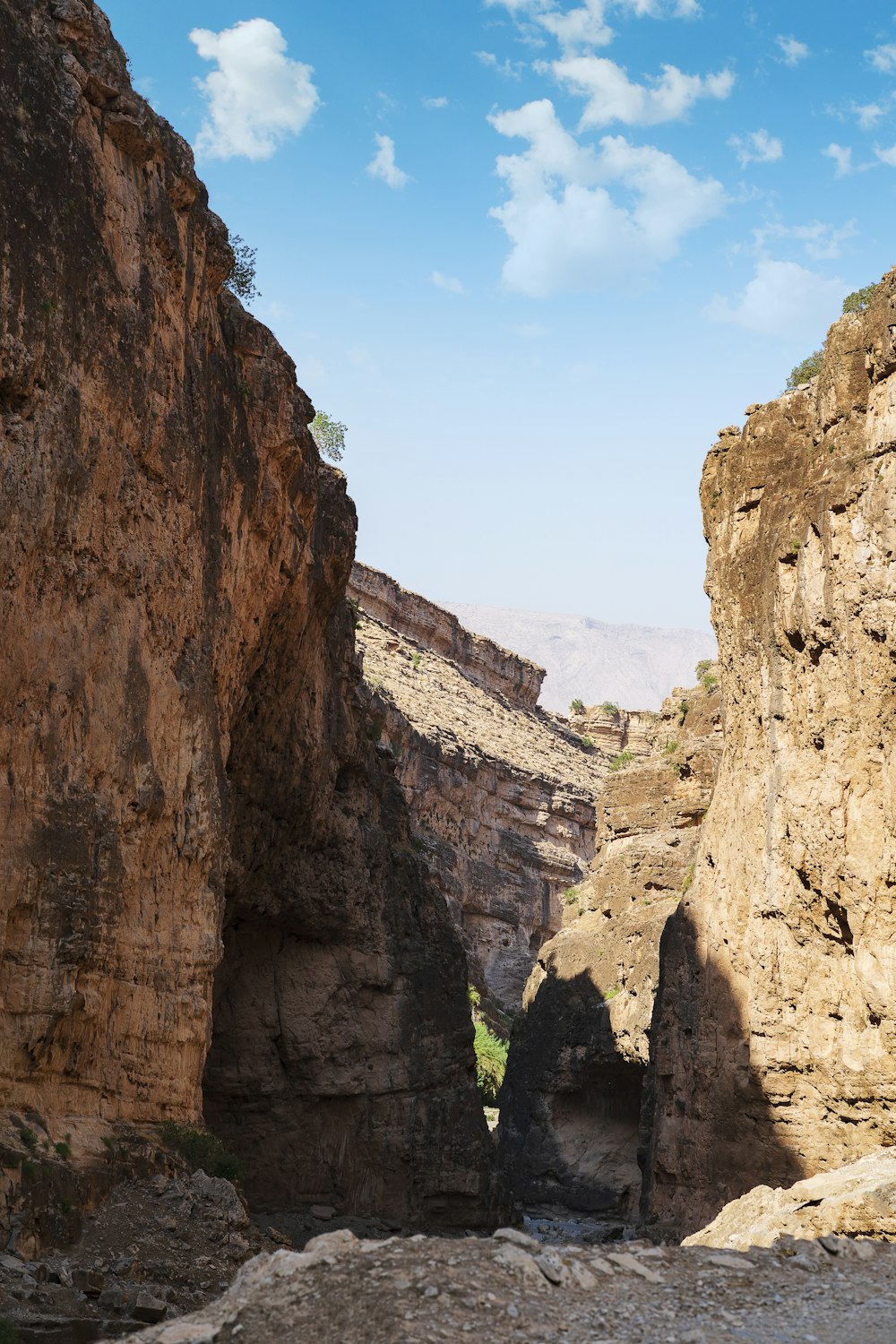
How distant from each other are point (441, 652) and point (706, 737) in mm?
49071

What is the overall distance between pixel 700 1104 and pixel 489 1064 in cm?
2581

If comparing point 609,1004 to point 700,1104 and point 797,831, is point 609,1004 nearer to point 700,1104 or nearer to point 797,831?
point 700,1104

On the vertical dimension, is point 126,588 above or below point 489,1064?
above

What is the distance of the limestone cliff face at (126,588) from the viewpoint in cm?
1502

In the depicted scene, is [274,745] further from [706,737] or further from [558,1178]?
[558,1178]

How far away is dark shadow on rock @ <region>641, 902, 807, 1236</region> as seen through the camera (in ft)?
68.0

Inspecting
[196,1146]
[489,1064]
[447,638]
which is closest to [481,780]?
[447,638]

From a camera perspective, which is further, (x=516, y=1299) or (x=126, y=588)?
(x=126, y=588)

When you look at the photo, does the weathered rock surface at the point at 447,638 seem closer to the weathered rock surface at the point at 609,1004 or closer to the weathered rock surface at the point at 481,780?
the weathered rock surface at the point at 481,780

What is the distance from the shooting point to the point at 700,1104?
2205cm

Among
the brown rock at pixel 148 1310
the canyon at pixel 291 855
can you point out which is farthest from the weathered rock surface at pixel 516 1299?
the brown rock at pixel 148 1310

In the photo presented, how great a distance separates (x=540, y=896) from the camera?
65000 millimetres

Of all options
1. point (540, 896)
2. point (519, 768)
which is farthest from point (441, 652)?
point (540, 896)

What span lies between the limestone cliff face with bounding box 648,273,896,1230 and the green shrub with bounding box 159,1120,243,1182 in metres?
7.83
